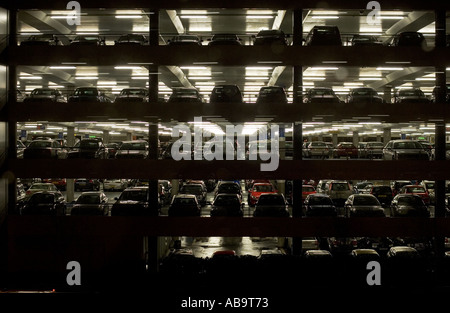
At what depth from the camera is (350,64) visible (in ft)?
56.1

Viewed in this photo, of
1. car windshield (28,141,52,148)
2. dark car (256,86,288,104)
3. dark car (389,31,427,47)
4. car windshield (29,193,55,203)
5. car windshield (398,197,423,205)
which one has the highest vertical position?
dark car (389,31,427,47)

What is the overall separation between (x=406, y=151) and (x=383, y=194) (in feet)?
15.0

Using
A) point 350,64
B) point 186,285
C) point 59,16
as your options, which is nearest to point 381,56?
point 350,64

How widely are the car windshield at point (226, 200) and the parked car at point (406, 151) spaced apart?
7715 millimetres

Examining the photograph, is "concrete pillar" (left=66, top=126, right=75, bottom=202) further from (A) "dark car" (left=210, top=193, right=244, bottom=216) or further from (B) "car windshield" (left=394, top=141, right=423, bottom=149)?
Answer: (B) "car windshield" (left=394, top=141, right=423, bottom=149)

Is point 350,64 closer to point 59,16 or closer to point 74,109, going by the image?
point 74,109

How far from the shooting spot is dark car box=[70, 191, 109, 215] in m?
17.2

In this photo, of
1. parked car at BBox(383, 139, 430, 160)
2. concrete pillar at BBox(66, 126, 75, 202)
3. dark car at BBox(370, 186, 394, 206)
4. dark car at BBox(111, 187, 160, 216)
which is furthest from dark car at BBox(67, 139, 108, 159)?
dark car at BBox(370, 186, 394, 206)

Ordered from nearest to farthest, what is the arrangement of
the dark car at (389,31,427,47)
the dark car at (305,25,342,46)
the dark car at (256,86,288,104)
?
the dark car at (305,25,342,46) < the dark car at (389,31,427,47) < the dark car at (256,86,288,104)

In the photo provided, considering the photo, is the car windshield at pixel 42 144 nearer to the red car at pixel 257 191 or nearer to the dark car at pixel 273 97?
the dark car at pixel 273 97

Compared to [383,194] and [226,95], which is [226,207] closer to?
[226,95]

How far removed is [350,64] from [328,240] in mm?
8088

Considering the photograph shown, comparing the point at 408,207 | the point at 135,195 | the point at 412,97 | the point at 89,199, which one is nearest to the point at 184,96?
the point at 135,195

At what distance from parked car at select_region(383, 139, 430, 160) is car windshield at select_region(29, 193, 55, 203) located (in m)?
16.1
